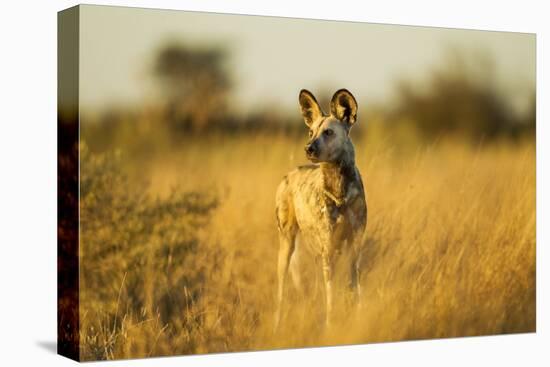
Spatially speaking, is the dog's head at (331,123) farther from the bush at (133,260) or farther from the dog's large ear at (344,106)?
the bush at (133,260)

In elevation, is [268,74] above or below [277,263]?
above

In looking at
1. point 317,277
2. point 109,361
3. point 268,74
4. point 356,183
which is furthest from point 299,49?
point 109,361

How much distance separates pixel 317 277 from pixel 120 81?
7.93 feet

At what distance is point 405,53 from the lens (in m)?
12.0

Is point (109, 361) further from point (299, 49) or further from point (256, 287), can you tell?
point (299, 49)

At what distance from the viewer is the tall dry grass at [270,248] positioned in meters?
10.7

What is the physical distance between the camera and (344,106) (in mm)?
11516

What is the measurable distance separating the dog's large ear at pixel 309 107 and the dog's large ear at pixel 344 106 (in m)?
0.13

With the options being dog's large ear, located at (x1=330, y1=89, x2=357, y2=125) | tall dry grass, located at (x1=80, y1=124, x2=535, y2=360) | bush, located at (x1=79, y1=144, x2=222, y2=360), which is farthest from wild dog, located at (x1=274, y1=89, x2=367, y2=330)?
bush, located at (x1=79, y1=144, x2=222, y2=360)

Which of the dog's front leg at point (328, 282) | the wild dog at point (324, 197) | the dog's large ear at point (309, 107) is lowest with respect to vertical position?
the dog's front leg at point (328, 282)

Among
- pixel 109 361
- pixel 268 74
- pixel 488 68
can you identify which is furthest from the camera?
pixel 488 68

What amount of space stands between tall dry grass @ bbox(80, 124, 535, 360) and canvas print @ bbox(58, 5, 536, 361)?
0.02 m

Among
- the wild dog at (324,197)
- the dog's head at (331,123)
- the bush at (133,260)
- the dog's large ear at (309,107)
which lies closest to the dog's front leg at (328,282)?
the wild dog at (324,197)

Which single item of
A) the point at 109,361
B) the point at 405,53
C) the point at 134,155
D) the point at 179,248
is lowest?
the point at 109,361
